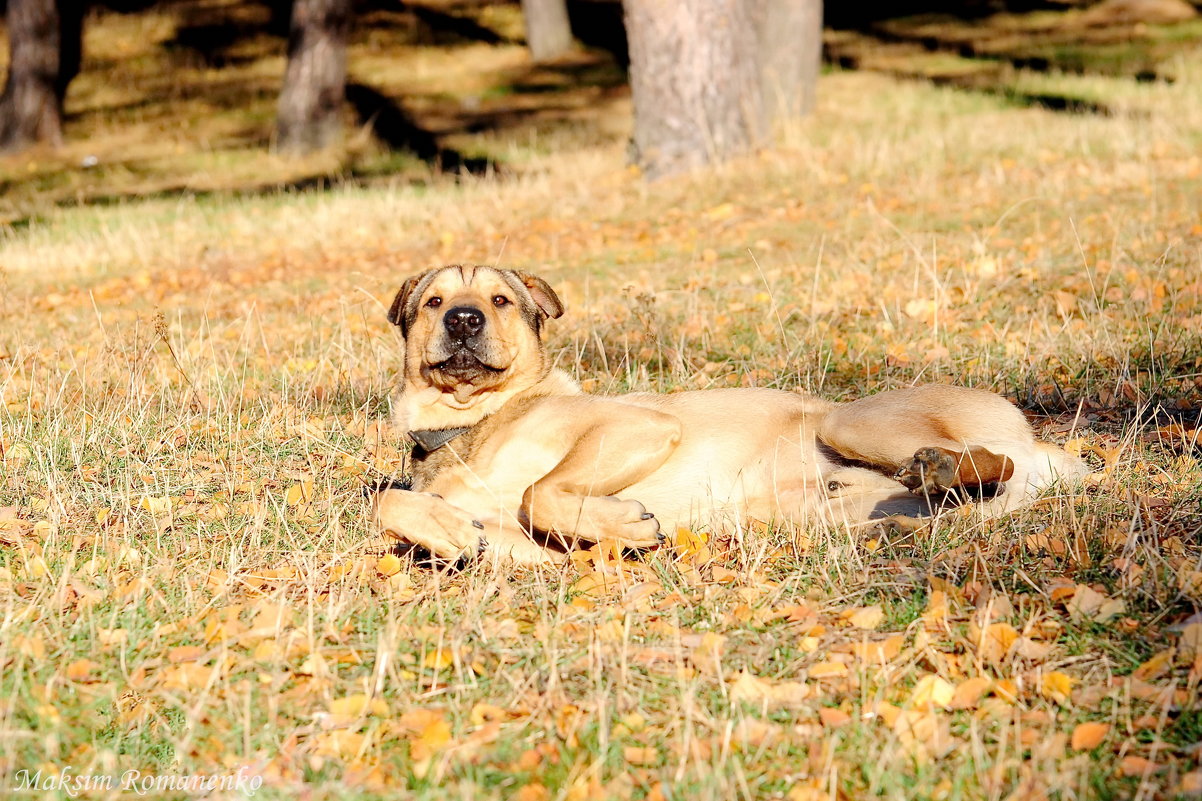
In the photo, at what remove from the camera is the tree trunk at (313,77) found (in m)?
20.5

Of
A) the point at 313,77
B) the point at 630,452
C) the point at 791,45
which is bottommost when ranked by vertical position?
the point at 630,452

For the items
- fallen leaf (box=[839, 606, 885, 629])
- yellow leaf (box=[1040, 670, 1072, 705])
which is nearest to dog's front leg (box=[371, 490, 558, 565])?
fallen leaf (box=[839, 606, 885, 629])

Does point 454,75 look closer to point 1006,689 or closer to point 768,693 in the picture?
point 768,693

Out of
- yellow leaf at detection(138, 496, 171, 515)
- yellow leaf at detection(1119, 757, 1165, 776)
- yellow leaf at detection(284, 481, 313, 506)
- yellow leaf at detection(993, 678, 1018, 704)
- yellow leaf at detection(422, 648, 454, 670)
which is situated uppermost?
yellow leaf at detection(1119, 757, 1165, 776)

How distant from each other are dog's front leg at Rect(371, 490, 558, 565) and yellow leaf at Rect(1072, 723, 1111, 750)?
205 cm

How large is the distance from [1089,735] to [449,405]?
3.09 metres

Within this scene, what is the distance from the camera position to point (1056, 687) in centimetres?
321

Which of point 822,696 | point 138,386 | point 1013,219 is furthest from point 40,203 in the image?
point 822,696

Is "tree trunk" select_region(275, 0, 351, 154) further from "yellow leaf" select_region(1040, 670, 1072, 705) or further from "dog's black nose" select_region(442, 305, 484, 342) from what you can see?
"yellow leaf" select_region(1040, 670, 1072, 705)

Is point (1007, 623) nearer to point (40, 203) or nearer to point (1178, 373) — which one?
point (1178, 373)

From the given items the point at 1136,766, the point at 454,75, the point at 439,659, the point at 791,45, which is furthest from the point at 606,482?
the point at 454,75

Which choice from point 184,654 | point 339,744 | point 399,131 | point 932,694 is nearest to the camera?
point 339,744

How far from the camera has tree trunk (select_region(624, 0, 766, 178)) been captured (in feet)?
40.9

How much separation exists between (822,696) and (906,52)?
27.4 metres
